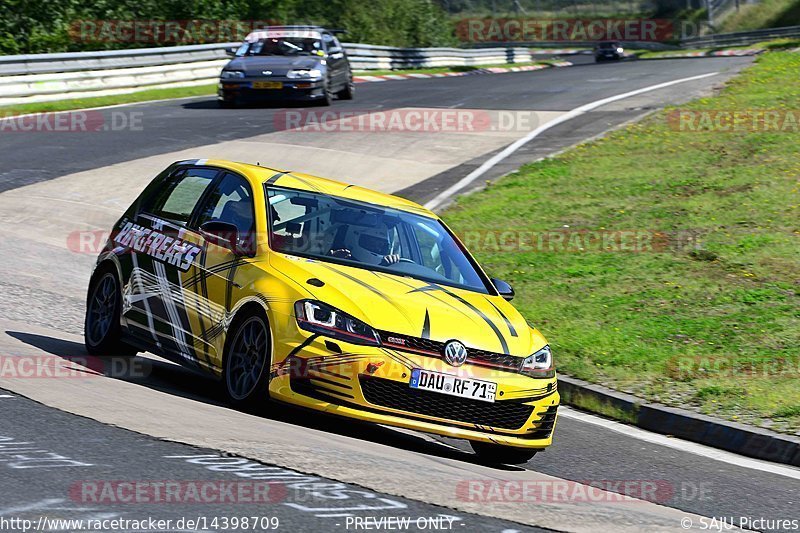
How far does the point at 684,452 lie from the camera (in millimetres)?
8656

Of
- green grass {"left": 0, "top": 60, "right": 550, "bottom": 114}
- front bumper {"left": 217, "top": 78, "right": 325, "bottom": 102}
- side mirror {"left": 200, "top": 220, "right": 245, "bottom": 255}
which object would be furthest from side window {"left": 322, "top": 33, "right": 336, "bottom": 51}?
side mirror {"left": 200, "top": 220, "right": 245, "bottom": 255}

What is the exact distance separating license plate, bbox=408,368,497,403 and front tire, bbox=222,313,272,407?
3.00 feet

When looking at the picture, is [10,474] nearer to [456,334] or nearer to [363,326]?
[363,326]

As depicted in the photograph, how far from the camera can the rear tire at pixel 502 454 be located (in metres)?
7.83

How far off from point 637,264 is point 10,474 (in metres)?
9.53

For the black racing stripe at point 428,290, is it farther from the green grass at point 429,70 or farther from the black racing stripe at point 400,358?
A: the green grass at point 429,70

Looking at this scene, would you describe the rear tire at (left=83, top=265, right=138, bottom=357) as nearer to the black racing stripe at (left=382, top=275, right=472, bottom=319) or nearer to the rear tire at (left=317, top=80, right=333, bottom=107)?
the black racing stripe at (left=382, top=275, right=472, bottom=319)

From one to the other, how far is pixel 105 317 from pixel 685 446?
445cm

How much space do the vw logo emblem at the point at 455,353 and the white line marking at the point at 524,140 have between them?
996cm

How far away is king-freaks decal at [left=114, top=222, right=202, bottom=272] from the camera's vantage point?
8672 millimetres

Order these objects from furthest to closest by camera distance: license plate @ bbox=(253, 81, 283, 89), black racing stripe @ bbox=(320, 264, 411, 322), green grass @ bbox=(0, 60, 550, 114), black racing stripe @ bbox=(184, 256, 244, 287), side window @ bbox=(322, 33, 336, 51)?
1. side window @ bbox=(322, 33, 336, 51)
2. license plate @ bbox=(253, 81, 283, 89)
3. green grass @ bbox=(0, 60, 550, 114)
4. black racing stripe @ bbox=(184, 256, 244, 287)
5. black racing stripe @ bbox=(320, 264, 411, 322)

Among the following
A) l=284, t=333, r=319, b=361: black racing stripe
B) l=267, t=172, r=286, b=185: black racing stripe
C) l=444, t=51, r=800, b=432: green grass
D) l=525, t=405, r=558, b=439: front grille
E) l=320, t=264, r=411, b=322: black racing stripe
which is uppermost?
l=267, t=172, r=286, b=185: black racing stripe

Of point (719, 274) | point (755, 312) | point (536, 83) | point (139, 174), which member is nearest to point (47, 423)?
point (755, 312)

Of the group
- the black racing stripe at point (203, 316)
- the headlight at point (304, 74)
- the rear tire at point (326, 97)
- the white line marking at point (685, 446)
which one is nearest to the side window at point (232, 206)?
the black racing stripe at point (203, 316)
